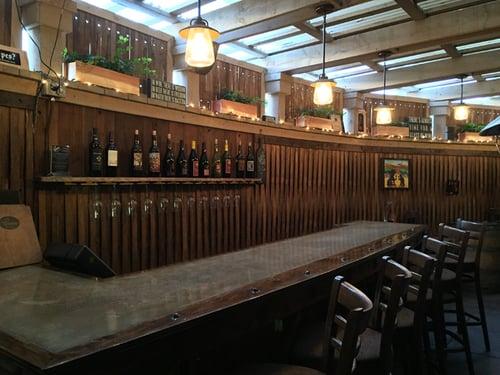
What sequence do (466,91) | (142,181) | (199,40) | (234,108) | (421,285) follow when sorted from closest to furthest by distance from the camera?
1. (421,285)
2. (199,40)
3. (142,181)
4. (234,108)
5. (466,91)

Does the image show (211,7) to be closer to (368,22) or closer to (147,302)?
(368,22)

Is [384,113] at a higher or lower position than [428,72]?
lower

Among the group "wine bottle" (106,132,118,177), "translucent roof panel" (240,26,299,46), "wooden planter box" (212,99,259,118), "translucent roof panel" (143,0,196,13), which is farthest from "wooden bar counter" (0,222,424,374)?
"translucent roof panel" (240,26,299,46)

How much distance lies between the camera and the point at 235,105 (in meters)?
5.12

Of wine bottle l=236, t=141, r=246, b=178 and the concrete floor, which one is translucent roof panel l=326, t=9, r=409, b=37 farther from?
the concrete floor

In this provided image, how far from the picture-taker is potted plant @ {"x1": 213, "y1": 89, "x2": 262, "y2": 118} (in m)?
5.03

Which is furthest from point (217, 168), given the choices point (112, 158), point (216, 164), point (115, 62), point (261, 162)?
point (115, 62)

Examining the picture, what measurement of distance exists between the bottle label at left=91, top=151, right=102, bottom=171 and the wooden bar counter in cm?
110

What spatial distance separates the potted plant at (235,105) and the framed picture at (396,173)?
9.87ft

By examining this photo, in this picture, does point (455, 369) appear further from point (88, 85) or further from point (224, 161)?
point (88, 85)

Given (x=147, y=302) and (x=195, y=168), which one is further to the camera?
(x=195, y=168)

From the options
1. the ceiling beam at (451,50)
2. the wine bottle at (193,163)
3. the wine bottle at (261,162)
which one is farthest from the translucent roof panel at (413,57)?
the wine bottle at (193,163)

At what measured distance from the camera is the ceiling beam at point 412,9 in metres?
4.37

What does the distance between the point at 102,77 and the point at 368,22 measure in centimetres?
334
